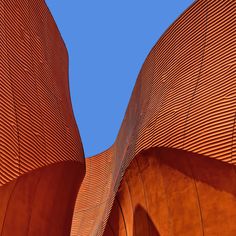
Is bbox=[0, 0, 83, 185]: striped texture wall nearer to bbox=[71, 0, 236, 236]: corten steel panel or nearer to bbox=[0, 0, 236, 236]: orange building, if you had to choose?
bbox=[0, 0, 236, 236]: orange building

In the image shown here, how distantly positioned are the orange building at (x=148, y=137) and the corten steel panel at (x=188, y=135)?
0.07 feet

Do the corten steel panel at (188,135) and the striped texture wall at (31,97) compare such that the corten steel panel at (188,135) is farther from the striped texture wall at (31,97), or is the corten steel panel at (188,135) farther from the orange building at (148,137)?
the striped texture wall at (31,97)

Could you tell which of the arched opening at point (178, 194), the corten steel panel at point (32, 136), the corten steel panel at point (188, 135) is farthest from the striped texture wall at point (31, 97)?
the corten steel panel at point (188, 135)

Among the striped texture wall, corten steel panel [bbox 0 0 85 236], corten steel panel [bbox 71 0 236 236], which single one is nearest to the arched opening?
corten steel panel [bbox 71 0 236 236]

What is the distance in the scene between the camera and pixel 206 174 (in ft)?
28.2

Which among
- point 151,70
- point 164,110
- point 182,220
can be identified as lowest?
point 182,220

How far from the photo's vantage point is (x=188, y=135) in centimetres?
872

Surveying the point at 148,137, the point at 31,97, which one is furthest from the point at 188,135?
the point at 31,97

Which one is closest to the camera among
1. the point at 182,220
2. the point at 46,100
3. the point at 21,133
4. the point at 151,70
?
the point at 21,133

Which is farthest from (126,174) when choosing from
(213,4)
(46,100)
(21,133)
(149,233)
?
(213,4)

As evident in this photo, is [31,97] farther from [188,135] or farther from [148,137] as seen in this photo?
[188,135]

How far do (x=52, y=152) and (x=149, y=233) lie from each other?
2824mm

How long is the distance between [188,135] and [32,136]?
8.69 ft

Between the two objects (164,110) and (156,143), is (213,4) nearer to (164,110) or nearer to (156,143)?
(164,110)
